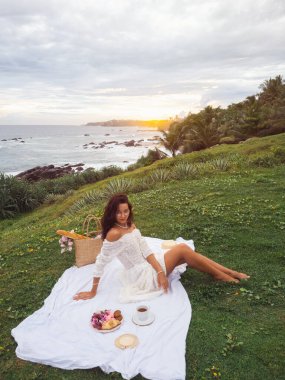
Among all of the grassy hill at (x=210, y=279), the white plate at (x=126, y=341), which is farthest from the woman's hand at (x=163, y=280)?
the white plate at (x=126, y=341)

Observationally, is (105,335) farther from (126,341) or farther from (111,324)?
(126,341)

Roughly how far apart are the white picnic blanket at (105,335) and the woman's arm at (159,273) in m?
0.18

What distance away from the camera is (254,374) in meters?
3.88

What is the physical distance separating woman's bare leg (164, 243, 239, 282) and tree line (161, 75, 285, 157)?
95.1ft

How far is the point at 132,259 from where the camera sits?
5.42 m

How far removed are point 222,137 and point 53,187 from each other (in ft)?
64.6

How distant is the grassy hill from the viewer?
4.17 metres

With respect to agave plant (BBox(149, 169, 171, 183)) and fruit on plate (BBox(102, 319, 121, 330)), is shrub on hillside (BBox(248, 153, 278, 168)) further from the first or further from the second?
fruit on plate (BBox(102, 319, 121, 330))

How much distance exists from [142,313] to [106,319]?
525mm

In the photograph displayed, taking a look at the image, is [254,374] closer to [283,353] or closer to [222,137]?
[283,353]

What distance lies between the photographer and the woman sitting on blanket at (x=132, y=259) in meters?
5.20

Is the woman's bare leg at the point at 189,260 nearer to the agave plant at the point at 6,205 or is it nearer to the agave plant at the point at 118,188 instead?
the agave plant at the point at 118,188

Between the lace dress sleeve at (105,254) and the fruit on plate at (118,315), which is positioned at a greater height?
the lace dress sleeve at (105,254)

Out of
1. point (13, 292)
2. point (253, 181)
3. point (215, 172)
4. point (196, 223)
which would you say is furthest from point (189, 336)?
point (215, 172)
